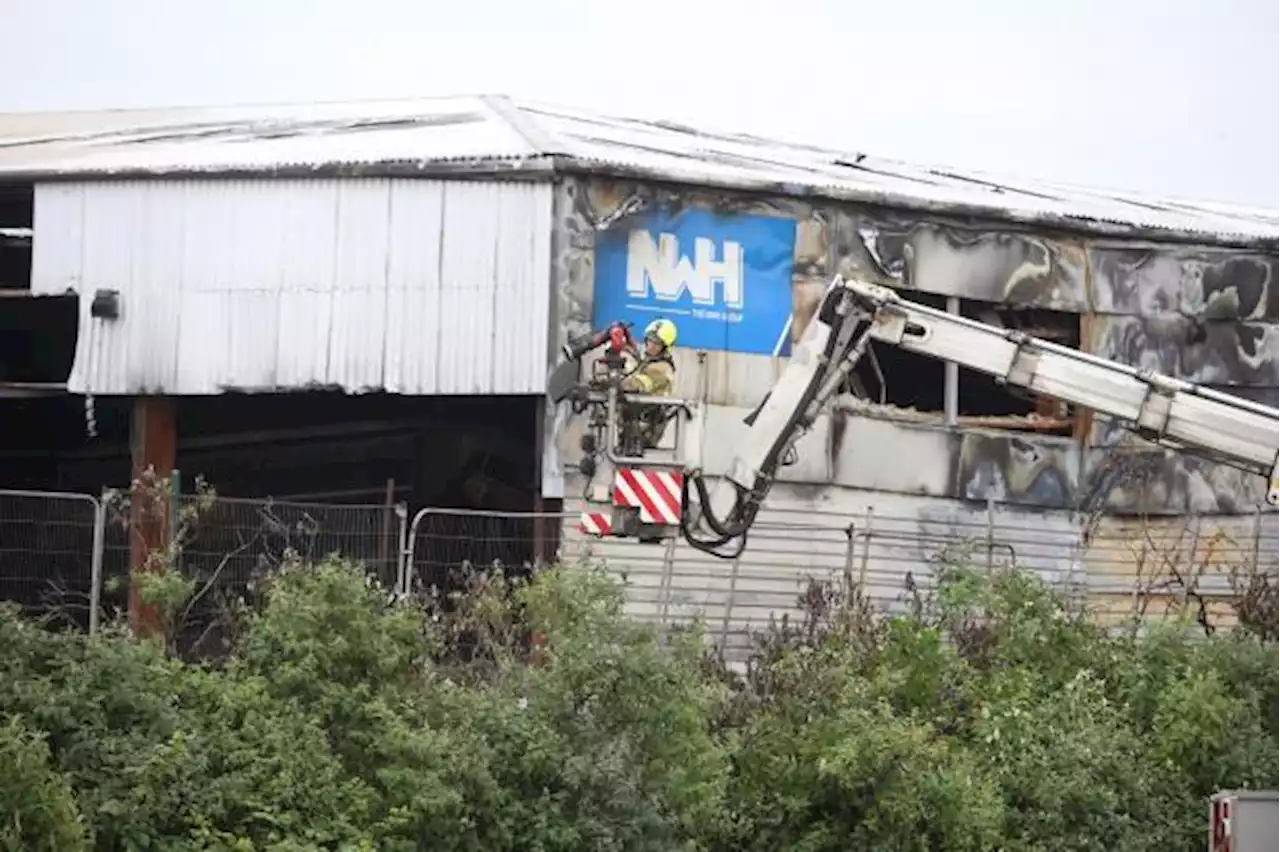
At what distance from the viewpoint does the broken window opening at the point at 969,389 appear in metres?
25.5

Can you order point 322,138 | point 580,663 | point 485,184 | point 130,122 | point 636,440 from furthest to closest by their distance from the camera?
point 130,122, point 322,138, point 485,184, point 636,440, point 580,663

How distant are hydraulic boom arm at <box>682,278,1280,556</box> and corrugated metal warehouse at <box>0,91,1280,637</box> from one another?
16.8 feet

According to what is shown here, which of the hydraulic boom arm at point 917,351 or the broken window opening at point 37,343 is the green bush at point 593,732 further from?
the broken window opening at point 37,343

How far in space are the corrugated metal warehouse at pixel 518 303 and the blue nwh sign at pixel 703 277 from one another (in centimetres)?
3

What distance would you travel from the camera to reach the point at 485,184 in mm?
23266

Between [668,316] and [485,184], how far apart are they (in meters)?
2.43

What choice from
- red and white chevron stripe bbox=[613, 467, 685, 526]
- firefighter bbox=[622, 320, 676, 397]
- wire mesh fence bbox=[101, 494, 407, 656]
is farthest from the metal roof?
red and white chevron stripe bbox=[613, 467, 685, 526]

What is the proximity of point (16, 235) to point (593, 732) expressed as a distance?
12231mm

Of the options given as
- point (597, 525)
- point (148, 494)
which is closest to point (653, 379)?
point (597, 525)

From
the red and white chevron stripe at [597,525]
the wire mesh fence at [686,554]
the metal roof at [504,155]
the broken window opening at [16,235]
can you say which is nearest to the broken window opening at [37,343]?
the broken window opening at [16,235]

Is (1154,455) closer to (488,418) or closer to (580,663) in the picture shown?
(488,418)

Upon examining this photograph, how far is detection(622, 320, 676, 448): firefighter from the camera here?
17.8 metres

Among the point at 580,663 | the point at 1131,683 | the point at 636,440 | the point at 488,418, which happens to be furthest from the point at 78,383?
the point at 1131,683

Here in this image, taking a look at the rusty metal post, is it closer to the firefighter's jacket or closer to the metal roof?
the metal roof
